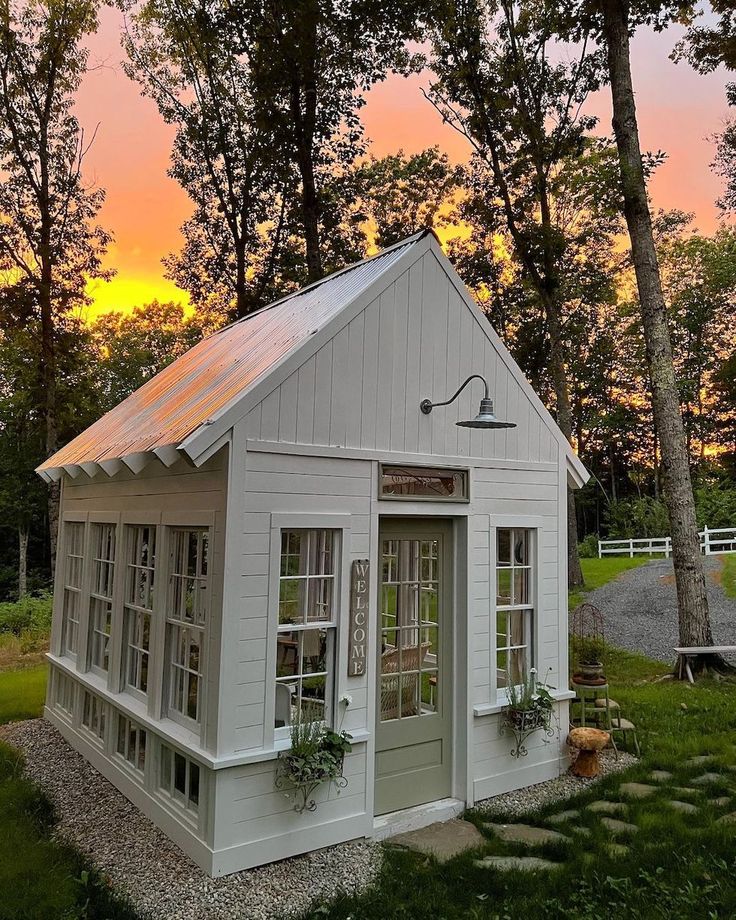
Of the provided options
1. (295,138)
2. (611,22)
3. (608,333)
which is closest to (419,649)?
(611,22)

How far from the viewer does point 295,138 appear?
1466 cm

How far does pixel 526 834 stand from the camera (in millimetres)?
5102

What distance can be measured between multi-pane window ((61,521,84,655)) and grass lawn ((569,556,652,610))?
39.0 feet

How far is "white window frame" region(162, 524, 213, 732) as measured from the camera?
4691 mm

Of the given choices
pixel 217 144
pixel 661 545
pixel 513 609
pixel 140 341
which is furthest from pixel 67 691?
pixel 140 341

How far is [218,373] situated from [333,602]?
2.55 m

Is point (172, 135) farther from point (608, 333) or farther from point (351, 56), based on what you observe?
point (608, 333)

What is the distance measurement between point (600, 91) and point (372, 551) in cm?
1338

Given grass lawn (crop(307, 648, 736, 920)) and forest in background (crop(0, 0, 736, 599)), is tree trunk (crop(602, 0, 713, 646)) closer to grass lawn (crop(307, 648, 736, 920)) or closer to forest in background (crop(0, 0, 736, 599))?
forest in background (crop(0, 0, 736, 599))

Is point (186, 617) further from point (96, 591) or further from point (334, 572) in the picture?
point (96, 591)

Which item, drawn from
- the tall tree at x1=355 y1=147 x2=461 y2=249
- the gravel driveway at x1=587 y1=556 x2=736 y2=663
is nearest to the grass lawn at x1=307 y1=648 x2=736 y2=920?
the gravel driveway at x1=587 y1=556 x2=736 y2=663

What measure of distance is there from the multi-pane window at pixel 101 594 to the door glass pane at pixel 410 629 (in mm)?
3079

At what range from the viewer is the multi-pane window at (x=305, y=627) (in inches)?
193

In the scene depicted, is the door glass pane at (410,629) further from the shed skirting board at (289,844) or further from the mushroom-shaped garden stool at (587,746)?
the mushroom-shaped garden stool at (587,746)
